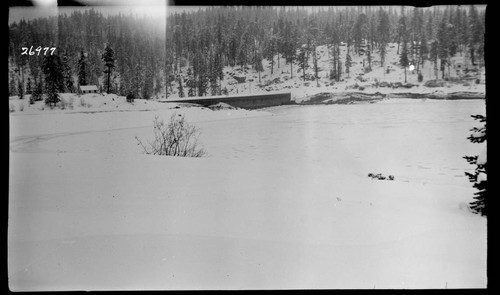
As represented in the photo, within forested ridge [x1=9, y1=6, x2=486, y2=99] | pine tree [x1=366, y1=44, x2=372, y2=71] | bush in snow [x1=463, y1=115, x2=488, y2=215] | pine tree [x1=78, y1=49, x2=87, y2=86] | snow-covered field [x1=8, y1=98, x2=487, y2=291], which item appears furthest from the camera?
pine tree [x1=366, y1=44, x2=372, y2=71]

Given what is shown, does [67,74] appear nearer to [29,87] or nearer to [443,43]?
[29,87]

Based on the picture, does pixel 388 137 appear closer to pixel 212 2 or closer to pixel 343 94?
pixel 343 94

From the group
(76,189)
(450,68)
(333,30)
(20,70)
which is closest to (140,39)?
(20,70)

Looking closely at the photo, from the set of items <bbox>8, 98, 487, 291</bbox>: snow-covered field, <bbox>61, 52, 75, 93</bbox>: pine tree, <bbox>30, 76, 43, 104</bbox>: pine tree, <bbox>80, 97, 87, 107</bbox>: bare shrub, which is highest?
<bbox>61, 52, 75, 93</bbox>: pine tree

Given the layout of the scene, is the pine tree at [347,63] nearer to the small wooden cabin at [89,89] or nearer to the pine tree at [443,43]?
the pine tree at [443,43]

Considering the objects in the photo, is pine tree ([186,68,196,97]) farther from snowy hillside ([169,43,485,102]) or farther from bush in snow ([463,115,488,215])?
bush in snow ([463,115,488,215])

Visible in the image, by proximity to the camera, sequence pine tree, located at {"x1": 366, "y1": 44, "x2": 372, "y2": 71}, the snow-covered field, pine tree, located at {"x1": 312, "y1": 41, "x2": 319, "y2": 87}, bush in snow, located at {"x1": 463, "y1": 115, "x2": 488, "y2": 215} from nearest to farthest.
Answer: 1. the snow-covered field
2. bush in snow, located at {"x1": 463, "y1": 115, "x2": 488, "y2": 215}
3. pine tree, located at {"x1": 366, "y1": 44, "x2": 372, "y2": 71}
4. pine tree, located at {"x1": 312, "y1": 41, "x2": 319, "y2": 87}

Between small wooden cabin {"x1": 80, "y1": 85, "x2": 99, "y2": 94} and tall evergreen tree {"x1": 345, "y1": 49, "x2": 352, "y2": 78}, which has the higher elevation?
tall evergreen tree {"x1": 345, "y1": 49, "x2": 352, "y2": 78}

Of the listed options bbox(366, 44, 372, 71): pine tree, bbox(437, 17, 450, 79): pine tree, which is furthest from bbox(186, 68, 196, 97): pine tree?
bbox(437, 17, 450, 79): pine tree
